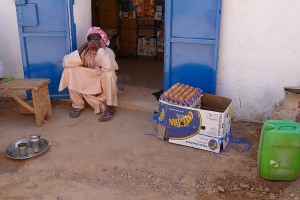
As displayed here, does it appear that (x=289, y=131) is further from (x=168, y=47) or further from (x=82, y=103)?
(x=82, y=103)

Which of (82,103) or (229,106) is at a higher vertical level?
(229,106)

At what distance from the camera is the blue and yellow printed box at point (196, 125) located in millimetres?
3941

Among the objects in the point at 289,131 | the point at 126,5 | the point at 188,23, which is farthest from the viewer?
the point at 126,5

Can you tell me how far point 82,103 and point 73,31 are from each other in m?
1.13

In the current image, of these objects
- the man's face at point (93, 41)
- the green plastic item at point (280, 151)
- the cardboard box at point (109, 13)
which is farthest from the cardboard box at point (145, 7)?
the green plastic item at point (280, 151)

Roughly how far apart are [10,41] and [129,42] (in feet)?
11.1

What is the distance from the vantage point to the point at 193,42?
467 centimetres

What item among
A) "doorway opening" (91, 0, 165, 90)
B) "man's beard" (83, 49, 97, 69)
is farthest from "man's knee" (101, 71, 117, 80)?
"doorway opening" (91, 0, 165, 90)

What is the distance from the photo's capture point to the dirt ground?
338cm

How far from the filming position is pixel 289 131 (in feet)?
10.8

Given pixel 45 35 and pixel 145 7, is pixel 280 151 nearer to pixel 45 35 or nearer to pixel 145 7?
pixel 45 35

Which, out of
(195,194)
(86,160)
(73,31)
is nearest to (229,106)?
(195,194)

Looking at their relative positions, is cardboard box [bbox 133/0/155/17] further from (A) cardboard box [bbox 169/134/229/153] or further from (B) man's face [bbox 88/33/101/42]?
(A) cardboard box [bbox 169/134/229/153]

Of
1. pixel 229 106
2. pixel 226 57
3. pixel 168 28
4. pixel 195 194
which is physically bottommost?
pixel 195 194
